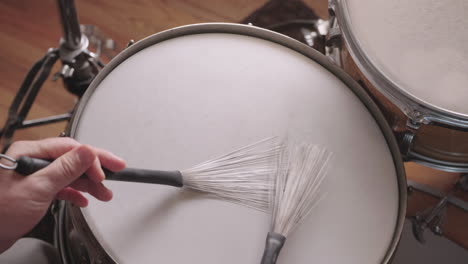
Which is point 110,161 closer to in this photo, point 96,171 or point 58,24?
point 96,171

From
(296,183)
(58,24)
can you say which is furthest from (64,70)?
(296,183)

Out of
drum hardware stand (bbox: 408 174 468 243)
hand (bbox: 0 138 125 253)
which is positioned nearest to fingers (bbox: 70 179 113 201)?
Result: hand (bbox: 0 138 125 253)

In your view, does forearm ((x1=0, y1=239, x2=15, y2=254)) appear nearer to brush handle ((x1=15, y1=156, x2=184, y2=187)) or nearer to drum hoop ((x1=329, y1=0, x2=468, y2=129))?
brush handle ((x1=15, y1=156, x2=184, y2=187))

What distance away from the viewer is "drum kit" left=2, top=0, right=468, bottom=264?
0.53 metres

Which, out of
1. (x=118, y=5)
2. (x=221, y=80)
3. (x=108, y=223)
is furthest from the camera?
(x=118, y=5)

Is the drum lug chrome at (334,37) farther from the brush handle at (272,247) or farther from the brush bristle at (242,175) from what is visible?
the brush handle at (272,247)

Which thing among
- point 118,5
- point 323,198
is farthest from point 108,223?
point 118,5

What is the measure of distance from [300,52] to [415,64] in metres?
0.16

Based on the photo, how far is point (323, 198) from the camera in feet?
1.83

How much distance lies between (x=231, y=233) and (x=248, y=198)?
48 millimetres

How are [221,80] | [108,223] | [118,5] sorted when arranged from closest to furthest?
[108,223]
[221,80]
[118,5]

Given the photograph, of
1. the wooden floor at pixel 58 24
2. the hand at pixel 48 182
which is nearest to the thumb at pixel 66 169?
the hand at pixel 48 182

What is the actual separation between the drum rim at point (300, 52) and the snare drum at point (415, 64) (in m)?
0.02

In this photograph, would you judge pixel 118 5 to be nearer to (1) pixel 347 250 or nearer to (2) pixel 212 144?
(2) pixel 212 144
